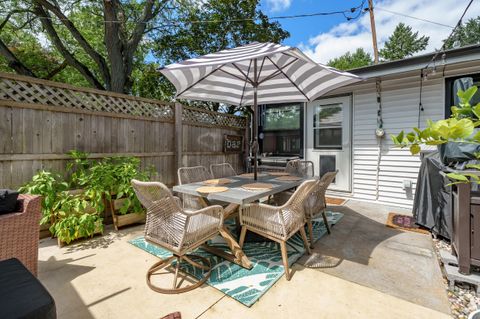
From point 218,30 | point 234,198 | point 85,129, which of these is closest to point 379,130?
point 234,198

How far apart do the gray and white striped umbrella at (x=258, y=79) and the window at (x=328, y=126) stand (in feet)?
5.47

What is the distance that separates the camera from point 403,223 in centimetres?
356

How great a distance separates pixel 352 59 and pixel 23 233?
3096 cm

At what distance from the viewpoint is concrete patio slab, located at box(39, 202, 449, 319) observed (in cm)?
169

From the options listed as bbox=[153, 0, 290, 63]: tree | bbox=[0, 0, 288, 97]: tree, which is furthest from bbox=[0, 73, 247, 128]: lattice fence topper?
bbox=[153, 0, 290, 63]: tree

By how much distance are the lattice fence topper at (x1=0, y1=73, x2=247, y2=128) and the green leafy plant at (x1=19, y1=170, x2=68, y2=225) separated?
3.20ft

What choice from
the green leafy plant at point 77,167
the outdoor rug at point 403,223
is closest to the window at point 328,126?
the outdoor rug at point 403,223

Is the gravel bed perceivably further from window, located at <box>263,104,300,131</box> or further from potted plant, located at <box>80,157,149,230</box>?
window, located at <box>263,104,300,131</box>

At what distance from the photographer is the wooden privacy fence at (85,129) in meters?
2.71

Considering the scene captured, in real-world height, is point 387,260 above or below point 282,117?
below

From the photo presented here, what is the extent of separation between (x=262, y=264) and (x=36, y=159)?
3044mm

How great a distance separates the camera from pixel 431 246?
9.05 ft

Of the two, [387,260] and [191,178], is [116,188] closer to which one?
[191,178]

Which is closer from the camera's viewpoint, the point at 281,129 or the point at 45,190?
the point at 45,190
